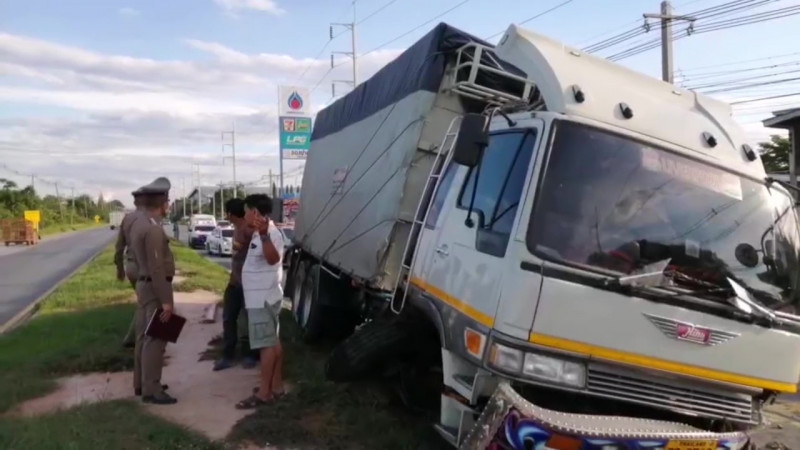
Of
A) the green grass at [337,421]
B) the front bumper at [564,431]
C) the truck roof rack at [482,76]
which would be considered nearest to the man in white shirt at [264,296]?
the green grass at [337,421]

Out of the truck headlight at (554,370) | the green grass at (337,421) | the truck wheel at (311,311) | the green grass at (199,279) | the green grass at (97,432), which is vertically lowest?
the green grass at (199,279)

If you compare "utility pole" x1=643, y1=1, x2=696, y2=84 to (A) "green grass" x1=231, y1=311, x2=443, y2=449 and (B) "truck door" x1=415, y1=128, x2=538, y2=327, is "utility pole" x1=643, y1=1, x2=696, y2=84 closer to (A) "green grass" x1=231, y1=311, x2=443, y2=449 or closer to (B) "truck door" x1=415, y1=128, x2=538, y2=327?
(A) "green grass" x1=231, y1=311, x2=443, y2=449

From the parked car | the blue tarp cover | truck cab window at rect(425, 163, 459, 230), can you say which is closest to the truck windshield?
truck cab window at rect(425, 163, 459, 230)

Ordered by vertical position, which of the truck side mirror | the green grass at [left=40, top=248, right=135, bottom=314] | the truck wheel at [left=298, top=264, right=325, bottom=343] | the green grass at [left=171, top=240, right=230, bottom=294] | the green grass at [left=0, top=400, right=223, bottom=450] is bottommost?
the green grass at [left=171, top=240, right=230, bottom=294]

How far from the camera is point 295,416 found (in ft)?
20.1

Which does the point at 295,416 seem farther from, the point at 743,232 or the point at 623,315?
the point at 743,232

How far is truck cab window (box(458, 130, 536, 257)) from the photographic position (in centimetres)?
426

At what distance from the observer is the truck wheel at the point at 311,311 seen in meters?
8.58

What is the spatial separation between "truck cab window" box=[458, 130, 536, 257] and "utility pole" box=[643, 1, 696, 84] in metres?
14.2

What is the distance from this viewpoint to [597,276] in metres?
3.94

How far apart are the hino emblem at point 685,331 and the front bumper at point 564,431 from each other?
47 cm

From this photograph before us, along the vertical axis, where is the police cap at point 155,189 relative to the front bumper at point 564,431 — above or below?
above

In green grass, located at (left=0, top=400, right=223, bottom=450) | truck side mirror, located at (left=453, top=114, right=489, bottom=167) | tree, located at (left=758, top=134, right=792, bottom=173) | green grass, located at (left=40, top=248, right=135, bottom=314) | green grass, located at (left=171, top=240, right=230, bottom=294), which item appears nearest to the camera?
truck side mirror, located at (left=453, top=114, right=489, bottom=167)

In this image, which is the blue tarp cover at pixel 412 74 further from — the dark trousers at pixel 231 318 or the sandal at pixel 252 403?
the sandal at pixel 252 403
